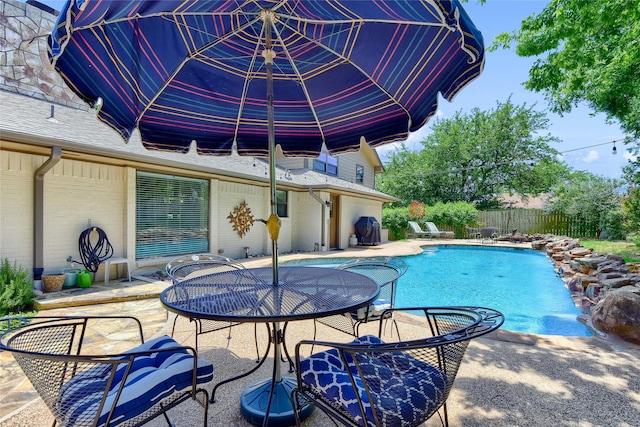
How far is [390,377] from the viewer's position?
175 centimetres

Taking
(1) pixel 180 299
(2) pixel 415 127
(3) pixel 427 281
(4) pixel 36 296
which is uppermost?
(2) pixel 415 127

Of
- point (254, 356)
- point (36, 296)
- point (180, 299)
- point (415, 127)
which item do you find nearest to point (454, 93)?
point (415, 127)

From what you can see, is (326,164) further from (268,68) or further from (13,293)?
(268,68)

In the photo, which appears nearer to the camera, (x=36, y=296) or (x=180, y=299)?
(x=180, y=299)

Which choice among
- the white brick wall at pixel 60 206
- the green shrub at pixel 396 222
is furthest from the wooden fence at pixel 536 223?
the white brick wall at pixel 60 206

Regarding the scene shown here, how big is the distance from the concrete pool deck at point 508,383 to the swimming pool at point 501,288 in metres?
2.05

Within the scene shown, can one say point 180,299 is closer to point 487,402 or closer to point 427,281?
point 487,402

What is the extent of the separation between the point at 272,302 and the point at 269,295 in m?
0.17

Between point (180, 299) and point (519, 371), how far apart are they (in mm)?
2801

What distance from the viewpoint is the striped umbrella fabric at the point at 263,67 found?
6.79 ft

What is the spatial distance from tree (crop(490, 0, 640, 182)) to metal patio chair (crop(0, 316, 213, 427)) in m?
7.06

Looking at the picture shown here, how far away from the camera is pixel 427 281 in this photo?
8.88m

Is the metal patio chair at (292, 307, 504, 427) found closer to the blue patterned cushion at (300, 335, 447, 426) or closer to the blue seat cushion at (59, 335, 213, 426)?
the blue patterned cushion at (300, 335, 447, 426)

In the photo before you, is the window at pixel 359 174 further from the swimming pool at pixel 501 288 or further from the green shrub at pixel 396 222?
the swimming pool at pixel 501 288
